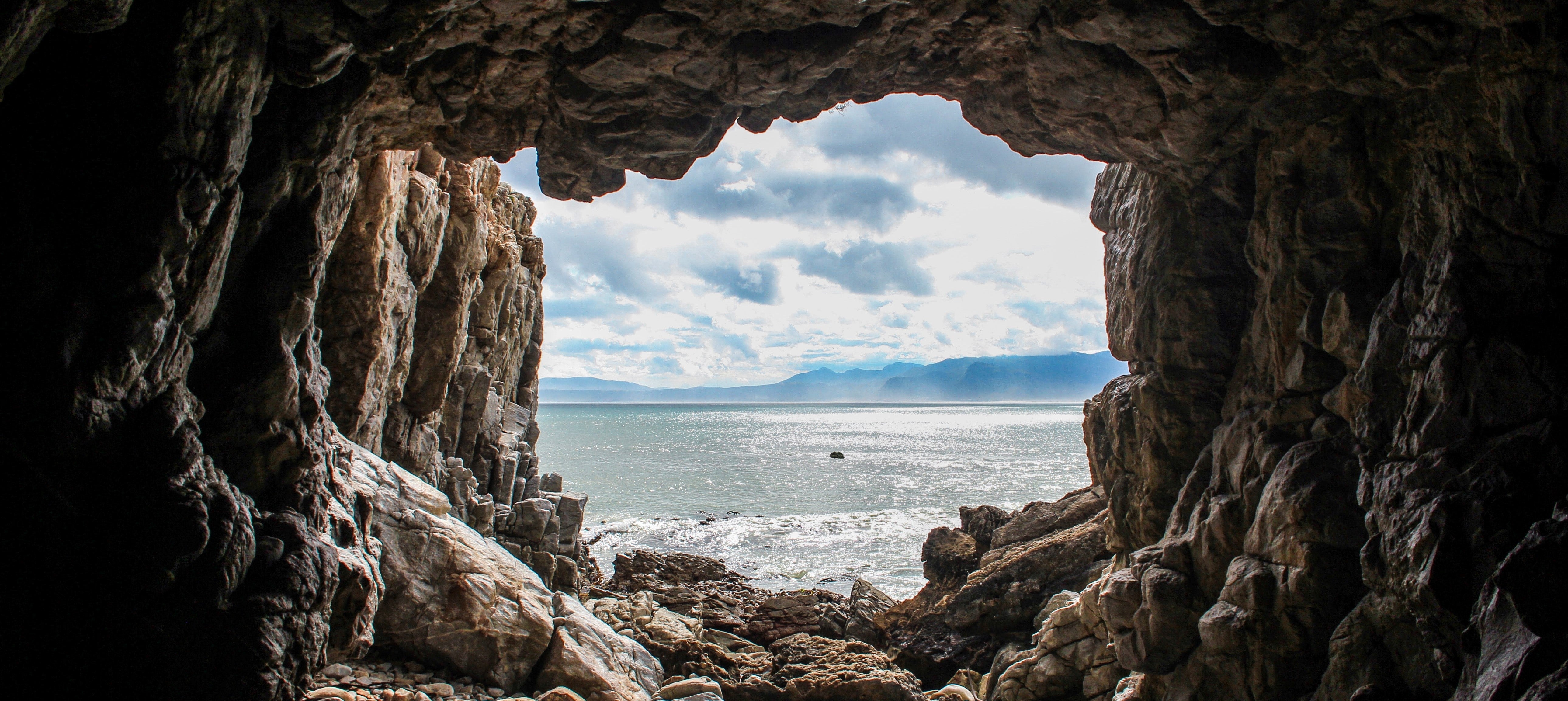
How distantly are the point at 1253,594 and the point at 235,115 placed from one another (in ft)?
53.6

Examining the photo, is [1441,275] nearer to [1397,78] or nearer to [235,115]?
[1397,78]

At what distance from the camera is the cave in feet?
25.6

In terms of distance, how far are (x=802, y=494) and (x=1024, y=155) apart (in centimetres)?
5624

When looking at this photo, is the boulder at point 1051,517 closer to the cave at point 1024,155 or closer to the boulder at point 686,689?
the cave at point 1024,155

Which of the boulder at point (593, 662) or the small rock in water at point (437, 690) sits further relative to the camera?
the boulder at point (593, 662)

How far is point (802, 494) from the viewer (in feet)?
228

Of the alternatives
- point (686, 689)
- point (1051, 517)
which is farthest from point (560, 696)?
point (1051, 517)

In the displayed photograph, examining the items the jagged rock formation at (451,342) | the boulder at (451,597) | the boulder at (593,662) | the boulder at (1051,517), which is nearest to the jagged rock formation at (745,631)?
the boulder at (593,662)

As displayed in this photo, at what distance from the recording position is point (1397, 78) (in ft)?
32.4

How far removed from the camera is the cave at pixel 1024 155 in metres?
7.81

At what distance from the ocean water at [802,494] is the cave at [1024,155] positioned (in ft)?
82.5

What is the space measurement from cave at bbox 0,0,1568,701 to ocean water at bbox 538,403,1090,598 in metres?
25.1

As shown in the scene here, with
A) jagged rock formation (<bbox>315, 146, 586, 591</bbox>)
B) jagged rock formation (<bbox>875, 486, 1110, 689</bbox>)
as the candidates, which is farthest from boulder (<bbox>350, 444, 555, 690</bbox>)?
jagged rock formation (<bbox>875, 486, 1110, 689</bbox>)

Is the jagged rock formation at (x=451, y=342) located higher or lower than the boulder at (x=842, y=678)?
higher
